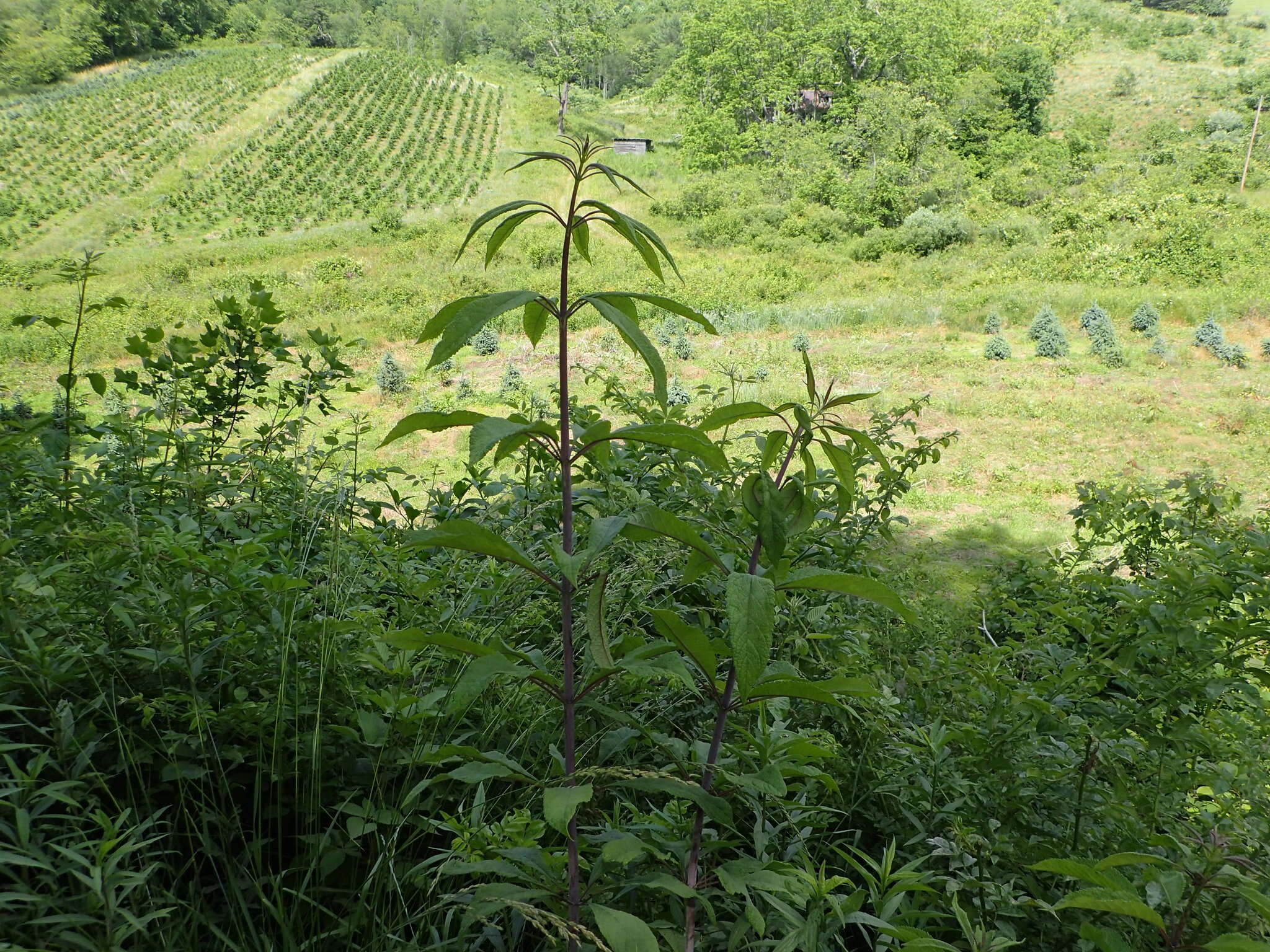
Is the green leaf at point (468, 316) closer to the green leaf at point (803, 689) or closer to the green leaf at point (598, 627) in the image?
the green leaf at point (598, 627)

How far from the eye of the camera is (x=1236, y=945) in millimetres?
624

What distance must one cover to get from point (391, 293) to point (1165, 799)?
16.7 metres

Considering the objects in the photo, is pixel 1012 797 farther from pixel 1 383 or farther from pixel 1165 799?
pixel 1 383

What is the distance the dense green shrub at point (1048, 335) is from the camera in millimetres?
11133

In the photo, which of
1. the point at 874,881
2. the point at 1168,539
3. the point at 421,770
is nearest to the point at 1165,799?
the point at 874,881

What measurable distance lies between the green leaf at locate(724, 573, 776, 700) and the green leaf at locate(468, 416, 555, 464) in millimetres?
213

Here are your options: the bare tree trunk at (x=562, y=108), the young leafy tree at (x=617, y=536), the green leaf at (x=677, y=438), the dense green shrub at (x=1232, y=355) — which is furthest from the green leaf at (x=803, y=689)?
the bare tree trunk at (x=562, y=108)

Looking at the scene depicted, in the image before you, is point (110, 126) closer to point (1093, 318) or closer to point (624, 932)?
point (1093, 318)

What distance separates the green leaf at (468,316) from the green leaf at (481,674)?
0.28 metres

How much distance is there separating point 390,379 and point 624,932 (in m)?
10.3

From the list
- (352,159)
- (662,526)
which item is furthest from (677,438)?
(352,159)

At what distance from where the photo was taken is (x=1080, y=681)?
1.36m

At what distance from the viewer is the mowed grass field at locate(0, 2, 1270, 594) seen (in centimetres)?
765

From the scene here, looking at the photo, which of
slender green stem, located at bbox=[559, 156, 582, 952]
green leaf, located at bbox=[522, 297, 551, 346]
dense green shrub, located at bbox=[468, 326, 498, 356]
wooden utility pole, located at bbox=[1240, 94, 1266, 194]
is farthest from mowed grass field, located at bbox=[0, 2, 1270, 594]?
wooden utility pole, located at bbox=[1240, 94, 1266, 194]
